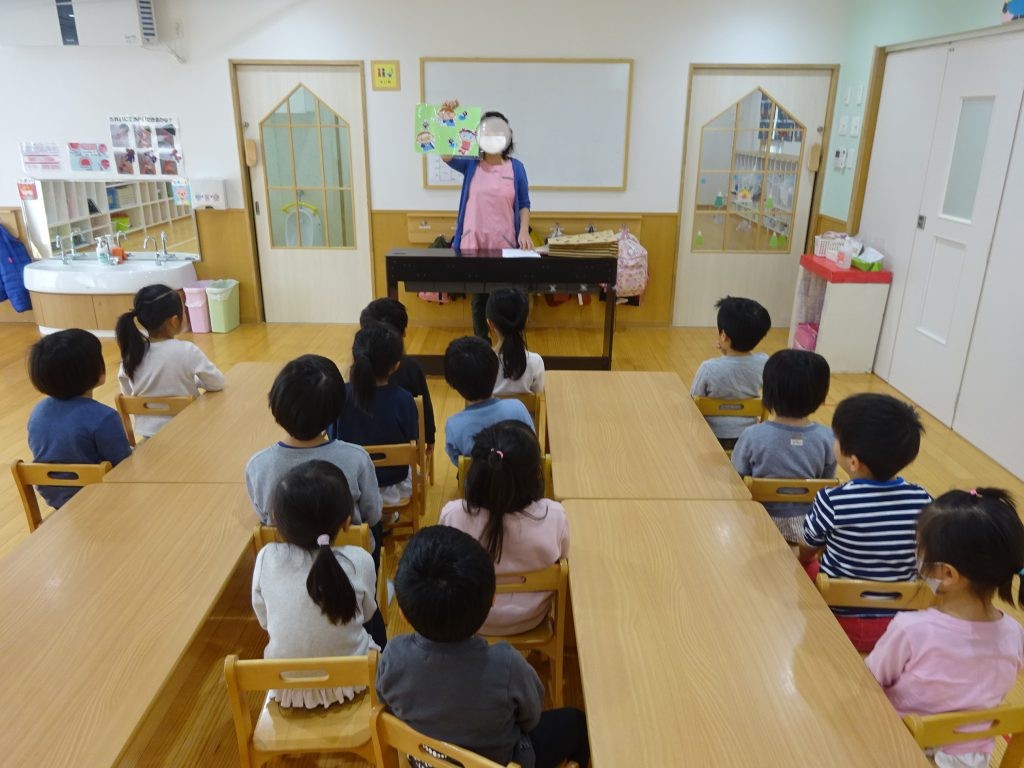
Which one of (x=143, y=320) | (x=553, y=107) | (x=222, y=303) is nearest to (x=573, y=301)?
(x=553, y=107)

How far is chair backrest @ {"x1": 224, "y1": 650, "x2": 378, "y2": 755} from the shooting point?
127cm

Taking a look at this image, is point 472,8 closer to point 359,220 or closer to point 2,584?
point 359,220

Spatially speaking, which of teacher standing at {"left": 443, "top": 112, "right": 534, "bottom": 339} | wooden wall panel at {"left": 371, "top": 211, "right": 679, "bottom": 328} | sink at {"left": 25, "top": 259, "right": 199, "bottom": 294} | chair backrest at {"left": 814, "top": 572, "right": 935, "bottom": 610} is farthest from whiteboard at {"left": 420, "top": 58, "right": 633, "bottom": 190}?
chair backrest at {"left": 814, "top": 572, "right": 935, "bottom": 610}

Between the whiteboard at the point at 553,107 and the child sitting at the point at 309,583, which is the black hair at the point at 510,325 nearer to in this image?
the child sitting at the point at 309,583

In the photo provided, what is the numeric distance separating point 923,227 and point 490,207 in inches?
103

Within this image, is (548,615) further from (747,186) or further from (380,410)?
(747,186)

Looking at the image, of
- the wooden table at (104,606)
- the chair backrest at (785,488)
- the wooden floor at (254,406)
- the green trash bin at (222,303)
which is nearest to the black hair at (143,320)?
the wooden floor at (254,406)

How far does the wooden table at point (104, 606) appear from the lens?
1195 mm

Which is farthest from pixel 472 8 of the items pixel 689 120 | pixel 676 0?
pixel 689 120

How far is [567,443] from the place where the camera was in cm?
232

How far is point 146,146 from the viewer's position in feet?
17.5

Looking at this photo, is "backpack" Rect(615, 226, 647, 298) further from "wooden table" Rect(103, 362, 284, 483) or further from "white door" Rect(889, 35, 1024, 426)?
"wooden table" Rect(103, 362, 284, 483)

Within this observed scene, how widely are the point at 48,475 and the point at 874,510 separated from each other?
7.20ft

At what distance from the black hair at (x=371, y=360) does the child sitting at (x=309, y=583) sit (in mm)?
760
